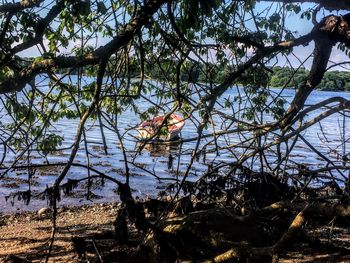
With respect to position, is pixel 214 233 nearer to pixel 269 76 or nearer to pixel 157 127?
pixel 157 127

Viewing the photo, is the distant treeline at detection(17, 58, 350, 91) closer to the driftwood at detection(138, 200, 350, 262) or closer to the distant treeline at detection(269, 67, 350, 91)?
the distant treeline at detection(269, 67, 350, 91)

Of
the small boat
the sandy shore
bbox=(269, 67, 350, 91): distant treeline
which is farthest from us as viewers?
the sandy shore

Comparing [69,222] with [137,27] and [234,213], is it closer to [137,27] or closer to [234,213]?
[234,213]

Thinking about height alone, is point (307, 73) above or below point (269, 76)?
below

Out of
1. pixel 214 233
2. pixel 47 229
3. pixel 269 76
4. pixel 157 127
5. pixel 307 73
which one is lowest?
pixel 214 233

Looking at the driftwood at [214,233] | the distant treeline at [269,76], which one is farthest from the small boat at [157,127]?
the driftwood at [214,233]

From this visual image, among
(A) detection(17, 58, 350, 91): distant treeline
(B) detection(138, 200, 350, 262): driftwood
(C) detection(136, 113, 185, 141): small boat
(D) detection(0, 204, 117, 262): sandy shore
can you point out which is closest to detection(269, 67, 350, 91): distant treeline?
(A) detection(17, 58, 350, 91): distant treeline

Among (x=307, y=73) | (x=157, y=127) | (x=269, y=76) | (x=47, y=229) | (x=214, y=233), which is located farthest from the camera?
(x=47, y=229)

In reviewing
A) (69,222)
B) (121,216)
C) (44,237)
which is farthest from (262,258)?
(69,222)

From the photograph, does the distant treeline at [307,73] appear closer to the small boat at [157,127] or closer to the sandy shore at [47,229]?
the small boat at [157,127]

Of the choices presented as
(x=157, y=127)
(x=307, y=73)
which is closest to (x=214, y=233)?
(x=157, y=127)

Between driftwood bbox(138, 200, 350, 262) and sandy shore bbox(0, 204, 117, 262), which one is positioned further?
sandy shore bbox(0, 204, 117, 262)

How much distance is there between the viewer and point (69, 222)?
10234mm

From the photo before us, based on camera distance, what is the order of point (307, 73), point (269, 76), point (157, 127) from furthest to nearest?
point (269, 76) < point (307, 73) < point (157, 127)
